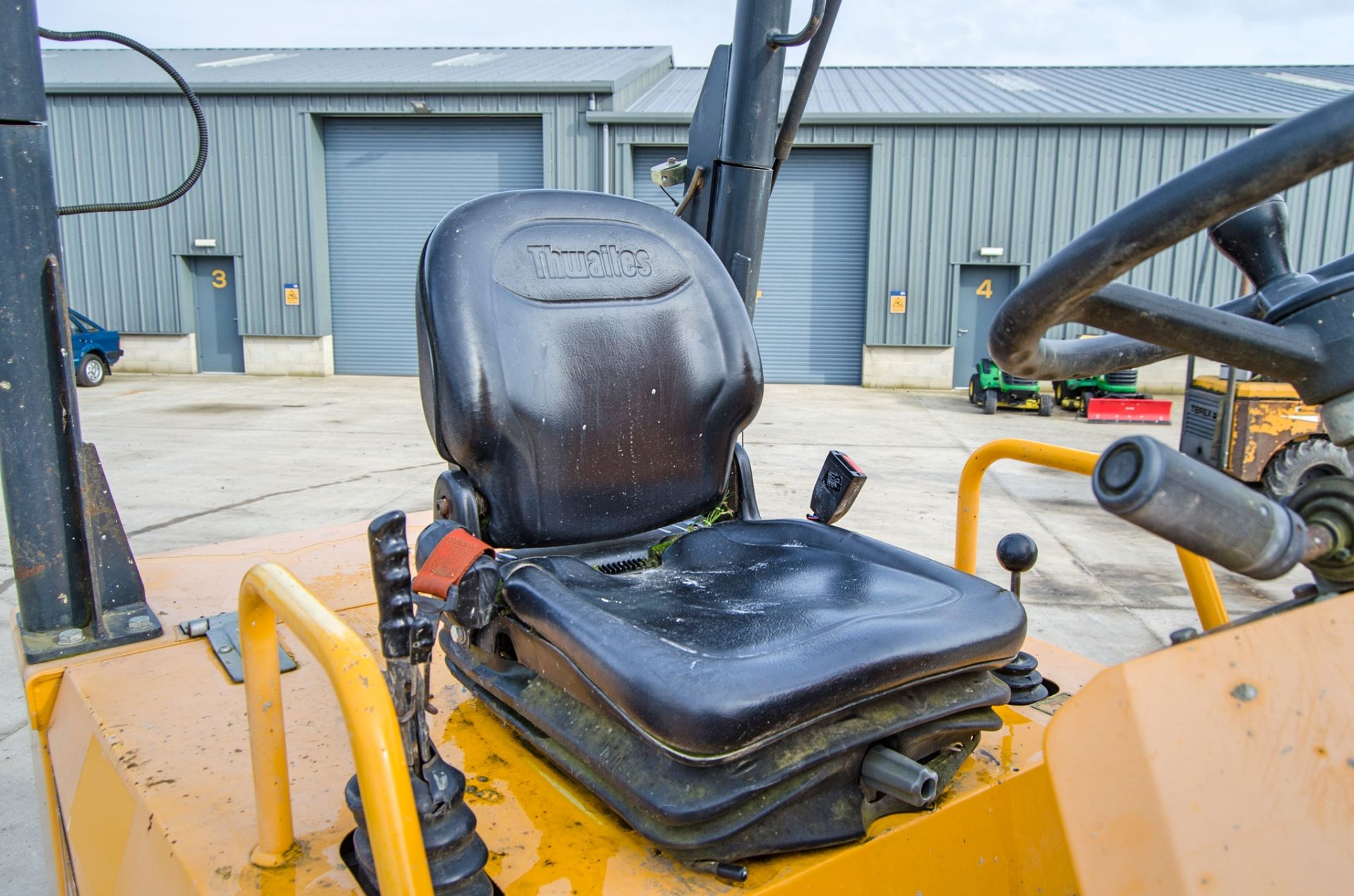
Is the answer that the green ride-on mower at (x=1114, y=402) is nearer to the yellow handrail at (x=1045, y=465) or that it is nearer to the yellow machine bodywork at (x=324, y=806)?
the yellow handrail at (x=1045, y=465)

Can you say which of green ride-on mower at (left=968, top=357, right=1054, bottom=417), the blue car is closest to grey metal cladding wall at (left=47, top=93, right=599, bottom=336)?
the blue car

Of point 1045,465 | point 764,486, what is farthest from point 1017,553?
point 764,486

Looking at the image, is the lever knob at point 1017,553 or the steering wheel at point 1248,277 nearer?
the steering wheel at point 1248,277

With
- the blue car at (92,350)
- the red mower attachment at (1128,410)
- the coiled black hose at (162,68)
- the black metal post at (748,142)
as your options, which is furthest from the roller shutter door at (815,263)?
the coiled black hose at (162,68)

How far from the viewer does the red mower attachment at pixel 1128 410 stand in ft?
33.4

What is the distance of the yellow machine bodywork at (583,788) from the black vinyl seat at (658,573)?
0.25 ft

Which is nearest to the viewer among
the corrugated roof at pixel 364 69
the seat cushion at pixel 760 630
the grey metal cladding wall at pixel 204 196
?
the seat cushion at pixel 760 630

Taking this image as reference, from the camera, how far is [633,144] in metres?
13.3

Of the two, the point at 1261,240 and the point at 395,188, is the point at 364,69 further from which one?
the point at 1261,240

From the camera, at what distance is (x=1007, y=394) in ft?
35.9

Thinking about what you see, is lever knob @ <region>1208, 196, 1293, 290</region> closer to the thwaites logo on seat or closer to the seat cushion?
the seat cushion

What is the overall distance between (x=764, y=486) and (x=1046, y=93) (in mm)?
10965

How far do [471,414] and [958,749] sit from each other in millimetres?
887

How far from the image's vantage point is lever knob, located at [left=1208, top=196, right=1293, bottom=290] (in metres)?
0.86
